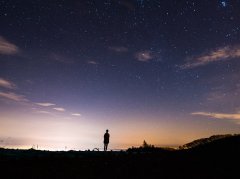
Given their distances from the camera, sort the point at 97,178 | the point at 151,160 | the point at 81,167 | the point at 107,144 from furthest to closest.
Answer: the point at 107,144 → the point at 151,160 → the point at 81,167 → the point at 97,178

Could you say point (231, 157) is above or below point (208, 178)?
above

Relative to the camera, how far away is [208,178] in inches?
688

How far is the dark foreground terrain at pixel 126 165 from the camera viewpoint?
17500 millimetres

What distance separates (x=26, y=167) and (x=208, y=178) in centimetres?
1060

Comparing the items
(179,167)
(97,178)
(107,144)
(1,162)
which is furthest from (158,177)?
(107,144)

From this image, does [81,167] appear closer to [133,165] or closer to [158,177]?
[133,165]

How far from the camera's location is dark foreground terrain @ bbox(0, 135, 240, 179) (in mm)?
17500

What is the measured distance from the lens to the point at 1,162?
1764 cm

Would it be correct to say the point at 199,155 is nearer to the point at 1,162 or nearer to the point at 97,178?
the point at 97,178

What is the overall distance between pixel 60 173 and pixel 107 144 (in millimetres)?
13847

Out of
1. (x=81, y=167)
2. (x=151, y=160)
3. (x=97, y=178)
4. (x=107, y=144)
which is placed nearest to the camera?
(x=97, y=178)

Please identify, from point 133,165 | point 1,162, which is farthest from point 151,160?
point 1,162

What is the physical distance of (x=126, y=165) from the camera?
64.0ft

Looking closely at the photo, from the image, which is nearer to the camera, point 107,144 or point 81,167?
point 81,167
